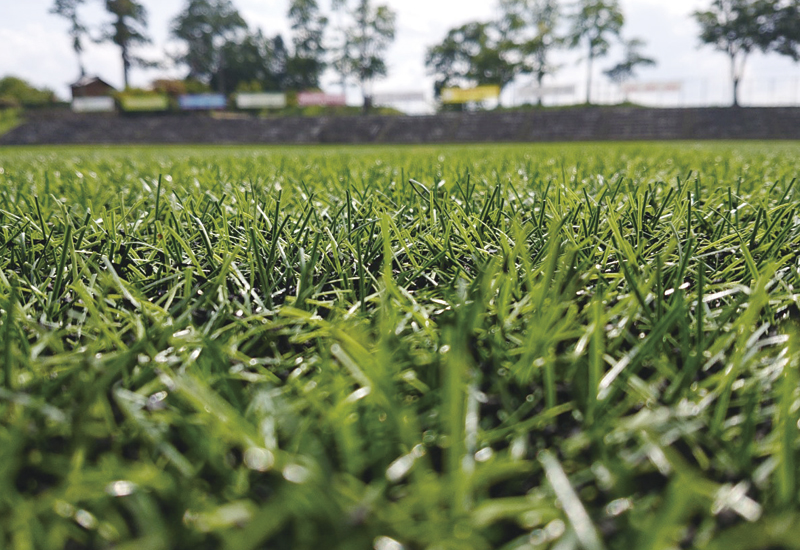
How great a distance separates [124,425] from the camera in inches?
14.9

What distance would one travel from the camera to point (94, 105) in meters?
31.0

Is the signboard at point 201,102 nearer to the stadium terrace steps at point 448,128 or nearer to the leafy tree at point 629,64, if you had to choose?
the stadium terrace steps at point 448,128

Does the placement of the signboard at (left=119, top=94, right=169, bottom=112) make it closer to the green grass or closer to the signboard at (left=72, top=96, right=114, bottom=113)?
the signboard at (left=72, top=96, right=114, bottom=113)

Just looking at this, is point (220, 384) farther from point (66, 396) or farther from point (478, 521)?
point (478, 521)

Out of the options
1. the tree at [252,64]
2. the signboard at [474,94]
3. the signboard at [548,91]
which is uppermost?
the tree at [252,64]

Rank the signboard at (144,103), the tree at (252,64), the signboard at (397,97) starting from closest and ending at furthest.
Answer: the signboard at (144,103) → the signboard at (397,97) → the tree at (252,64)

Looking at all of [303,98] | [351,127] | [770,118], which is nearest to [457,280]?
[351,127]

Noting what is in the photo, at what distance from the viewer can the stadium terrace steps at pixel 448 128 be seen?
71.6ft

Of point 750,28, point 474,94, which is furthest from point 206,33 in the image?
point 750,28

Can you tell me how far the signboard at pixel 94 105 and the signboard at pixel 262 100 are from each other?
7.75m

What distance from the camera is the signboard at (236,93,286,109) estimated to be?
32219 millimetres

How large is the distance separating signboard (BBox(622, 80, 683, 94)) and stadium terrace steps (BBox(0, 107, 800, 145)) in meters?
9.37

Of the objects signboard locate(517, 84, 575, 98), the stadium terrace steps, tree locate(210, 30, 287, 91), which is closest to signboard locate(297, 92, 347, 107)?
the stadium terrace steps

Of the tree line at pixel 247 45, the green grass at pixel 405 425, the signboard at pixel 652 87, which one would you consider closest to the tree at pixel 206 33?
the tree line at pixel 247 45
